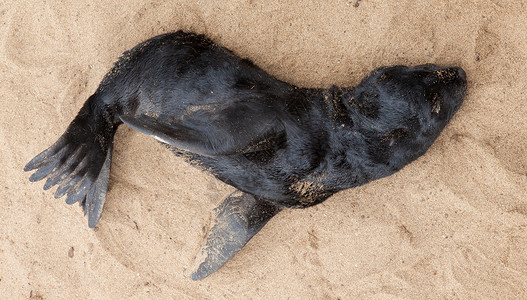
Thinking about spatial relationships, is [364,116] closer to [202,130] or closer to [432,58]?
[432,58]

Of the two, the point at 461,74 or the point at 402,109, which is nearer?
the point at 402,109

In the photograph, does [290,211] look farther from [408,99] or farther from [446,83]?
[446,83]

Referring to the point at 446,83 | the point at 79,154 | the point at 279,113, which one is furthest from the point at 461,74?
the point at 79,154

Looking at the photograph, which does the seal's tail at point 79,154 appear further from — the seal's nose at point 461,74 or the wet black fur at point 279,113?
the seal's nose at point 461,74

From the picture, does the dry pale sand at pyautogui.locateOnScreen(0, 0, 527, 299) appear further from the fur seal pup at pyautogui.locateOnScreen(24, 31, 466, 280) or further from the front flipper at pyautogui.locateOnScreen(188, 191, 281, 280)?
the fur seal pup at pyautogui.locateOnScreen(24, 31, 466, 280)

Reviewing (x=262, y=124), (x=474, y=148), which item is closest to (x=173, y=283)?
(x=262, y=124)

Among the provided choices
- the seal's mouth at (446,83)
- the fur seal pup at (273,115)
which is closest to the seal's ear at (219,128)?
the fur seal pup at (273,115)
